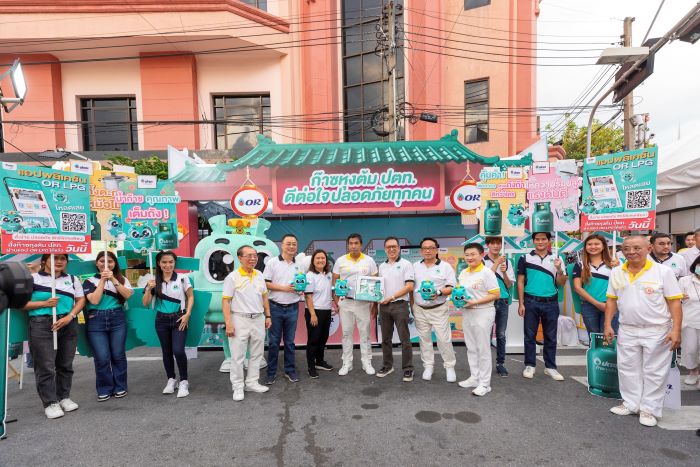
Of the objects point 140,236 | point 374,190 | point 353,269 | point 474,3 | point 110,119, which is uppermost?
point 474,3

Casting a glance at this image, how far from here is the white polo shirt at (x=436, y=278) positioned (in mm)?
4395

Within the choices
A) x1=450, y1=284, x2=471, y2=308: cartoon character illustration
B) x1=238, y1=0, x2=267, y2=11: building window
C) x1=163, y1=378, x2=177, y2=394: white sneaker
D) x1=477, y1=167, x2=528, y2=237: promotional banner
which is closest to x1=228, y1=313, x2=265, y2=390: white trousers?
x1=163, y1=378, x2=177, y2=394: white sneaker

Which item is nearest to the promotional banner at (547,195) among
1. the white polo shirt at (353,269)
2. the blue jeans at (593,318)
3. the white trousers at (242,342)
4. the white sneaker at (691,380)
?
the blue jeans at (593,318)

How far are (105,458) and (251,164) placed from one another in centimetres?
444

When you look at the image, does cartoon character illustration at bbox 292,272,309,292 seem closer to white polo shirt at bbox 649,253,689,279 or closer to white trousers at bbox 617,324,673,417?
white trousers at bbox 617,324,673,417

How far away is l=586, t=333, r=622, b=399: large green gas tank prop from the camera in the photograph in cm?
394

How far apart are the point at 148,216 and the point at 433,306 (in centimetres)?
392

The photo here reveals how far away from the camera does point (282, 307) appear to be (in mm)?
4547

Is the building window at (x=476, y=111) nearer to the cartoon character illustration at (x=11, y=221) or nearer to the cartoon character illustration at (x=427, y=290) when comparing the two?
the cartoon character illustration at (x=427, y=290)

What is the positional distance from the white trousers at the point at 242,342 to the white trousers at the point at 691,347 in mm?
4969

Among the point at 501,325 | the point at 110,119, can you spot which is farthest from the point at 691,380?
the point at 110,119

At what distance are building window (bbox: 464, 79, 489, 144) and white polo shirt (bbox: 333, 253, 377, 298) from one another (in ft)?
33.3

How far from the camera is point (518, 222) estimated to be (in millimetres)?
4957

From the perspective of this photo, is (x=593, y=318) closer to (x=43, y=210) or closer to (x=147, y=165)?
(x=43, y=210)
